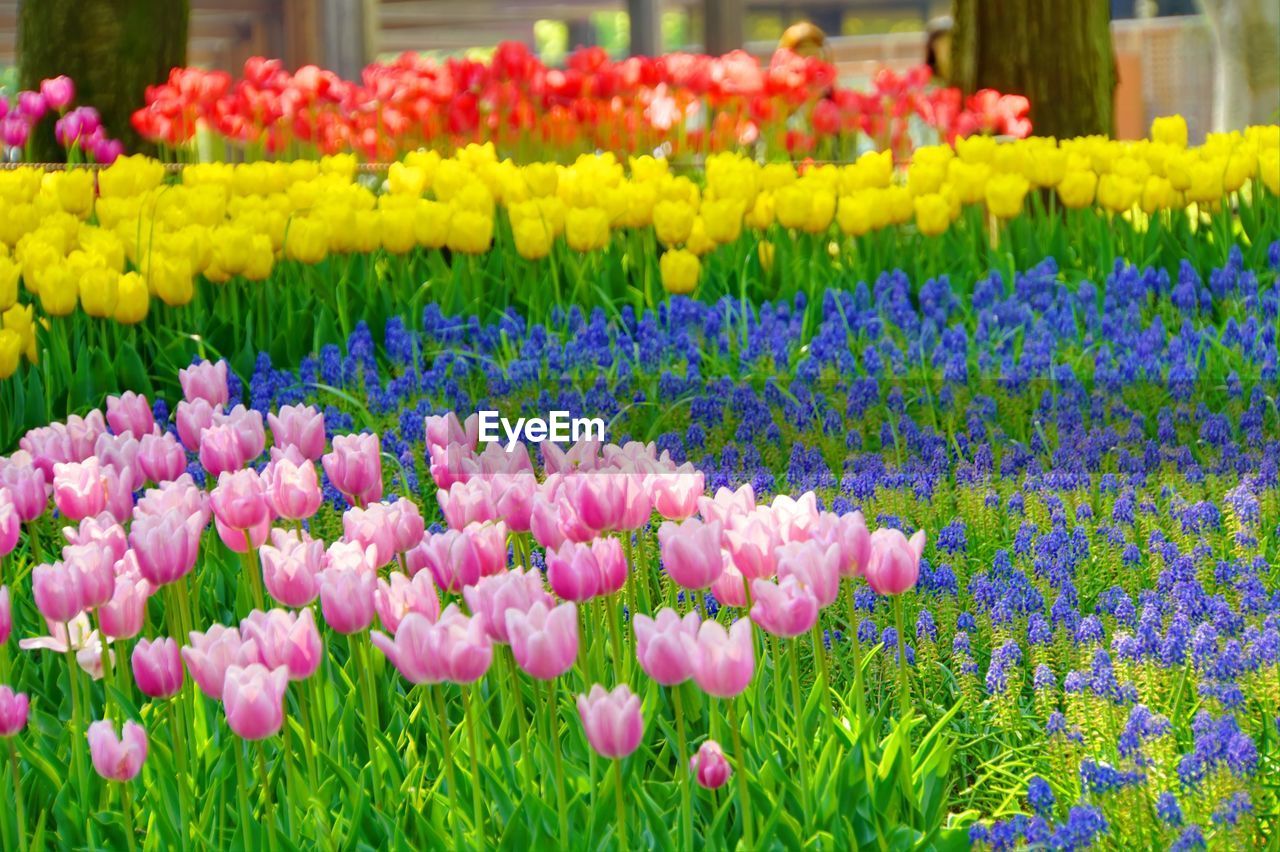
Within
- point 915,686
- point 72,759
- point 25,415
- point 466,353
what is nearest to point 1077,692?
point 915,686

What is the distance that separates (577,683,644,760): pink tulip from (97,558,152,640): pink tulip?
67 centimetres

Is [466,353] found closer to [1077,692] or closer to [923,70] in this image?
[1077,692]

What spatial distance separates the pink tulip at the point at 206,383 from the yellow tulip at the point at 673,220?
194 centimetres

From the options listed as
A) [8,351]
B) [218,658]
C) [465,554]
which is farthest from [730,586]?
[8,351]

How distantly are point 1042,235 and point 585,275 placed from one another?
150 centimetres

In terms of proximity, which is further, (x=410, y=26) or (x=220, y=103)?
(x=410, y=26)

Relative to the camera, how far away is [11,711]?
198 centimetres

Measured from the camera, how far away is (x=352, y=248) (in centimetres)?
492

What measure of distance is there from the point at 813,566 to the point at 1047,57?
605 centimetres

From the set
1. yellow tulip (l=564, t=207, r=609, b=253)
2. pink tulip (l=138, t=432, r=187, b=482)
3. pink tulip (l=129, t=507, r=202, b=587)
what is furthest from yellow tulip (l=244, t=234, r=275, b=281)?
pink tulip (l=129, t=507, r=202, b=587)

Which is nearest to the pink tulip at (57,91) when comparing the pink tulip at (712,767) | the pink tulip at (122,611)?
the pink tulip at (122,611)

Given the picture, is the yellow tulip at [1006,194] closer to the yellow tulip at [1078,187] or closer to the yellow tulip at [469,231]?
the yellow tulip at [1078,187]

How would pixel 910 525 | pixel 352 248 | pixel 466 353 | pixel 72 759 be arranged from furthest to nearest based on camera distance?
pixel 352 248 → pixel 466 353 → pixel 910 525 → pixel 72 759

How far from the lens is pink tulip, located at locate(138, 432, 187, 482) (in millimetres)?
2668
